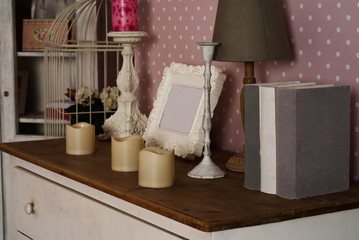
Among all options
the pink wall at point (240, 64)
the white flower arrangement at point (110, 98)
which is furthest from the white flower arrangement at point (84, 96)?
the pink wall at point (240, 64)

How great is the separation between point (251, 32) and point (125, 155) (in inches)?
16.1

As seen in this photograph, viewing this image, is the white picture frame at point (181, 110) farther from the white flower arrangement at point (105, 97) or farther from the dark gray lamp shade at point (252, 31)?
the white flower arrangement at point (105, 97)

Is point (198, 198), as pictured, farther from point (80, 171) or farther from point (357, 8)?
point (357, 8)

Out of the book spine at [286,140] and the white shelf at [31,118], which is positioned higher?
the book spine at [286,140]

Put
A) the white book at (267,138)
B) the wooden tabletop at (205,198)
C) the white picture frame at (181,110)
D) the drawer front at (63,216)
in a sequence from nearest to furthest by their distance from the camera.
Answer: the wooden tabletop at (205,198)
the white book at (267,138)
the drawer front at (63,216)
the white picture frame at (181,110)

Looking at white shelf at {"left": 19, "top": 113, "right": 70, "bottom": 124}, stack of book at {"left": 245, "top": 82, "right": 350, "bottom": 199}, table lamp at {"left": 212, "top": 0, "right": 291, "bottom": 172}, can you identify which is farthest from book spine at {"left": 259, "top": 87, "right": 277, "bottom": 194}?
white shelf at {"left": 19, "top": 113, "right": 70, "bottom": 124}

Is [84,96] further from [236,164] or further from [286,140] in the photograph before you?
[286,140]

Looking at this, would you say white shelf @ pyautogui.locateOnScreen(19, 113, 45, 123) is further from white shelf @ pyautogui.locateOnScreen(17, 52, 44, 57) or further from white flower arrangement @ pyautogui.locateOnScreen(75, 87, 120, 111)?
white flower arrangement @ pyautogui.locateOnScreen(75, 87, 120, 111)

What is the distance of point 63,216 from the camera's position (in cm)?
161

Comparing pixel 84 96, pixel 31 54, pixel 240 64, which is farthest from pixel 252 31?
pixel 31 54

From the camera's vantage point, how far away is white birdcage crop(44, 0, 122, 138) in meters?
2.30

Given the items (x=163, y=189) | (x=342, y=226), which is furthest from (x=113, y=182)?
(x=342, y=226)

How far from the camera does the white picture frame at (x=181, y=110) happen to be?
1.64 m

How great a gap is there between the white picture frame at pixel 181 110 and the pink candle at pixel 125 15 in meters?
0.19
